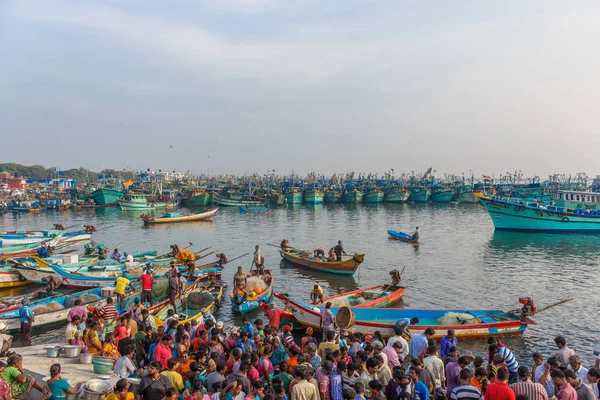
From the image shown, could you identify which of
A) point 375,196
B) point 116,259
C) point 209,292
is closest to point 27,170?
point 375,196

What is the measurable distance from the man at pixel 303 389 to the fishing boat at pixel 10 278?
21138mm

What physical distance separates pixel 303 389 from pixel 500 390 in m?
2.85

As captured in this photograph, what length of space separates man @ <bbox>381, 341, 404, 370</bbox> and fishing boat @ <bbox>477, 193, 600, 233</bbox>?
123ft

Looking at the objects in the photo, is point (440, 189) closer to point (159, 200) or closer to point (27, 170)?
point (159, 200)

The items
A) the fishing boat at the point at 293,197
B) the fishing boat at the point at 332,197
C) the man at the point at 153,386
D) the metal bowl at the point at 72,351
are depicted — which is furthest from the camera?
the fishing boat at the point at 332,197

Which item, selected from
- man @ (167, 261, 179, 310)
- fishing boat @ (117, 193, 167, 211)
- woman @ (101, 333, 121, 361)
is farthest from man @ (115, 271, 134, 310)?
fishing boat @ (117, 193, 167, 211)

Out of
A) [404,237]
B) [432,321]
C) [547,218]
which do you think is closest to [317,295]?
[432,321]

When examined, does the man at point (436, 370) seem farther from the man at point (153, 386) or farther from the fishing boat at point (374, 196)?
the fishing boat at point (374, 196)

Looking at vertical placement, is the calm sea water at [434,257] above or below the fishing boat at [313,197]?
below

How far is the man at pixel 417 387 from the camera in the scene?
6691 millimetres

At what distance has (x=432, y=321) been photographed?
1539cm

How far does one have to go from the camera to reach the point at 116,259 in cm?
2586

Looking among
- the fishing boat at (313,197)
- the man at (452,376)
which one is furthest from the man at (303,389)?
the fishing boat at (313,197)

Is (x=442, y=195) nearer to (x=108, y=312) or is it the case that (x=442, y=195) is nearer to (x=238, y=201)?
(x=238, y=201)
